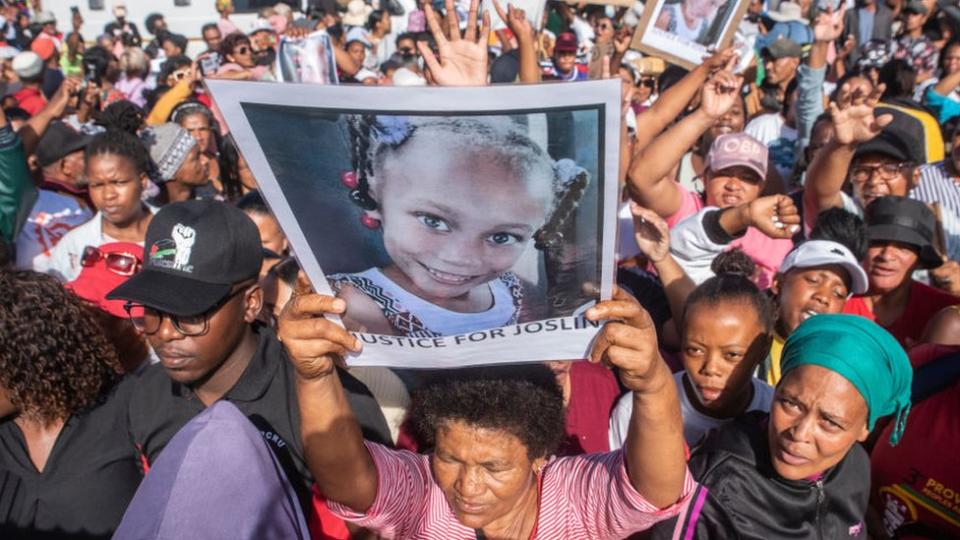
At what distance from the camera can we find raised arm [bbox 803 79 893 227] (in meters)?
3.22

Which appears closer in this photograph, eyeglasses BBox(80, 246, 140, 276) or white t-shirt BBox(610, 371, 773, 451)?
white t-shirt BBox(610, 371, 773, 451)

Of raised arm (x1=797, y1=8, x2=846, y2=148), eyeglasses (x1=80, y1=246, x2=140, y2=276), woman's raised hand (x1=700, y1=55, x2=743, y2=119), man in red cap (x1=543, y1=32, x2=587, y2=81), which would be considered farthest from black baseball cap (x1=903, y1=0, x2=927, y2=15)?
eyeglasses (x1=80, y1=246, x2=140, y2=276)

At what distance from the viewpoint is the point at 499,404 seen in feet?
6.40

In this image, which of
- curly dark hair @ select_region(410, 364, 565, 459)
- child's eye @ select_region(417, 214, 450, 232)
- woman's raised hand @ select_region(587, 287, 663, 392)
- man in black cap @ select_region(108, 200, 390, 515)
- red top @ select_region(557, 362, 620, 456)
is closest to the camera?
child's eye @ select_region(417, 214, 450, 232)

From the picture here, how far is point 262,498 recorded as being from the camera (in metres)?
1.51

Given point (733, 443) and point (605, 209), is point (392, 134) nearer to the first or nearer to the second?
point (605, 209)

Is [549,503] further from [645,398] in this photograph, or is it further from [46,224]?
[46,224]

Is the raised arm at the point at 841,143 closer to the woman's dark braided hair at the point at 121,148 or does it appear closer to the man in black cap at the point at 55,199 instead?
the woman's dark braided hair at the point at 121,148

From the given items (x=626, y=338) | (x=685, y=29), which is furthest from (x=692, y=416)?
(x=685, y=29)

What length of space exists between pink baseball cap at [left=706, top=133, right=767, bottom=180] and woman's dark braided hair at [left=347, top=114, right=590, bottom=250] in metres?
2.62

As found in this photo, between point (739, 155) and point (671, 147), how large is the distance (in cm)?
77

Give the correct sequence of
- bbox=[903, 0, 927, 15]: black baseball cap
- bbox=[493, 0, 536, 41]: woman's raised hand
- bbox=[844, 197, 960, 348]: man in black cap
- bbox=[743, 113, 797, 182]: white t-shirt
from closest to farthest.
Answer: bbox=[844, 197, 960, 348]: man in black cap → bbox=[493, 0, 536, 41]: woman's raised hand → bbox=[743, 113, 797, 182]: white t-shirt → bbox=[903, 0, 927, 15]: black baseball cap

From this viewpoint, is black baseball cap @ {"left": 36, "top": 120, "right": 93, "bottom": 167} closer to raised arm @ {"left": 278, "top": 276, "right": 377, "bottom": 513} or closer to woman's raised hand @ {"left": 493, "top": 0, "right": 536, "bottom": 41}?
woman's raised hand @ {"left": 493, "top": 0, "right": 536, "bottom": 41}

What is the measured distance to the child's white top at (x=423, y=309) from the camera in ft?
4.89
